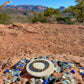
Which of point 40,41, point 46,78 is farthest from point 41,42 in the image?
point 46,78

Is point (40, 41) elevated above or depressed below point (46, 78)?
above

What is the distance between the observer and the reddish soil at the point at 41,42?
381cm

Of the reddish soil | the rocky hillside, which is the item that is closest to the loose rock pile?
the reddish soil

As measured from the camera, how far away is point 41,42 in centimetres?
476

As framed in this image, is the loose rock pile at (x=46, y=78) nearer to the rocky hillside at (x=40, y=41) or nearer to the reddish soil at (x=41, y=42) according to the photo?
the reddish soil at (x=41, y=42)

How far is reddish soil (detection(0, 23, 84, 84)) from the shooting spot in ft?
12.5

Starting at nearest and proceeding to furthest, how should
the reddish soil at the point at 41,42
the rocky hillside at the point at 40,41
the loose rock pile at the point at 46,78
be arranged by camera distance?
the loose rock pile at the point at 46,78, the reddish soil at the point at 41,42, the rocky hillside at the point at 40,41

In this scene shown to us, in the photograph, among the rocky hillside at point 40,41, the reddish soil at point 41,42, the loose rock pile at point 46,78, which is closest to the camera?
the loose rock pile at point 46,78

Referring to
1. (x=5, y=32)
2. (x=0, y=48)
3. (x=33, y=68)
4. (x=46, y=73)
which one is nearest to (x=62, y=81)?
(x=46, y=73)

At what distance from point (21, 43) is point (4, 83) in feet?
8.73

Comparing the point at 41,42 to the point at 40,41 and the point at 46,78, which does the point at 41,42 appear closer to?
the point at 40,41

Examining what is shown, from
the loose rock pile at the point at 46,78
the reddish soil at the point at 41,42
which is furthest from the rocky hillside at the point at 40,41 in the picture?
the loose rock pile at the point at 46,78

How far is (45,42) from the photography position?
4750 millimetres

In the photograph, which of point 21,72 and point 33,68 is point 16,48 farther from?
point 33,68
